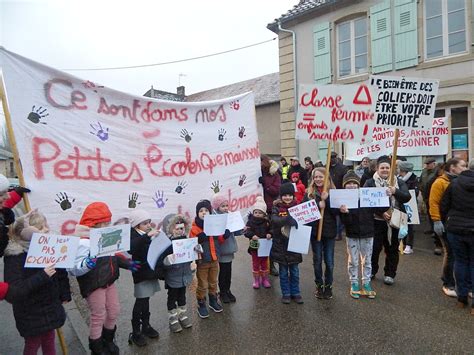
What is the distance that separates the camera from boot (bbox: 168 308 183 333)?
12.3 feet

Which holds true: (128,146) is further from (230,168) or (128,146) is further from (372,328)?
(372,328)

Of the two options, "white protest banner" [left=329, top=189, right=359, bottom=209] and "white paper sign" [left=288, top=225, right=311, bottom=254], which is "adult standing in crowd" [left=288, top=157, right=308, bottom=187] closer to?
"white protest banner" [left=329, top=189, right=359, bottom=209]

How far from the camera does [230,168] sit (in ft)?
15.3

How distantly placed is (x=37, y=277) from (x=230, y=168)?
102 inches

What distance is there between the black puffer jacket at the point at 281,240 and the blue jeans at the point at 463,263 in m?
1.74

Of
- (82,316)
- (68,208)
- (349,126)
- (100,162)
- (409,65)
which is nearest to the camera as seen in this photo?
(68,208)

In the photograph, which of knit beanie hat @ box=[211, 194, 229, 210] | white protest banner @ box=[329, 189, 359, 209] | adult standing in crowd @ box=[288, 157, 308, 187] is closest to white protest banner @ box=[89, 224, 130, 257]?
knit beanie hat @ box=[211, 194, 229, 210]

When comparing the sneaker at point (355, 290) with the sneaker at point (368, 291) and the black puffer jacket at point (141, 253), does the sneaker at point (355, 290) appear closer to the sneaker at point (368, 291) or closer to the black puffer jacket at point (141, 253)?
the sneaker at point (368, 291)

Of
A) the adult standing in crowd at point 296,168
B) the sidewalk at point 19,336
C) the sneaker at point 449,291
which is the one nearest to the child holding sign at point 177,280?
the sidewalk at point 19,336

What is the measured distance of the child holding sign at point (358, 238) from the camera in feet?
14.6

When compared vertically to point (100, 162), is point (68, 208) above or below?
below

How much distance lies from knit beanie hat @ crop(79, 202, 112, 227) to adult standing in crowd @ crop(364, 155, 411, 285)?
327 cm

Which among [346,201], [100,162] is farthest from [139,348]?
[346,201]

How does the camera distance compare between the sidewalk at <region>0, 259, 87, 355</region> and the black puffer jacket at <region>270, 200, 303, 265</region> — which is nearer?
the sidewalk at <region>0, 259, 87, 355</region>
